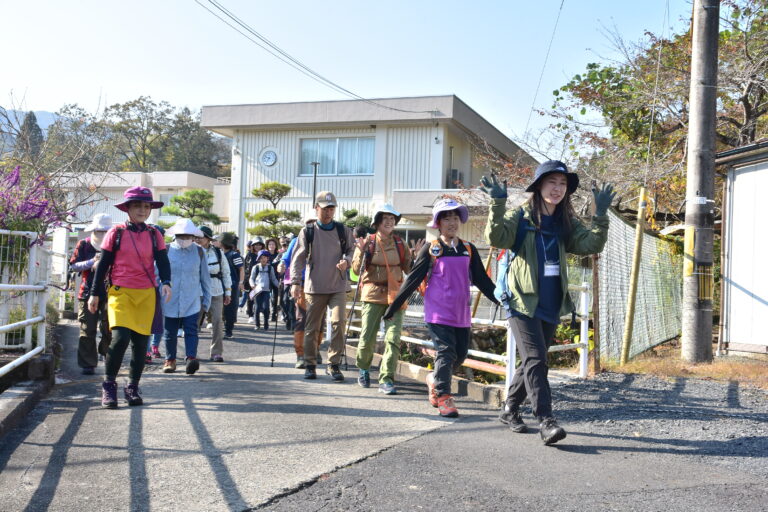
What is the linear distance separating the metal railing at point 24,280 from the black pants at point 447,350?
3695 millimetres

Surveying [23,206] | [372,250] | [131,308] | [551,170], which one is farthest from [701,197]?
[23,206]

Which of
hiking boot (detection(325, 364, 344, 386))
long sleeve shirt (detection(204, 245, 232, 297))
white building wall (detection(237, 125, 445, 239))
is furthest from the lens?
white building wall (detection(237, 125, 445, 239))

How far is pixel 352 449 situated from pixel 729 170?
26.5 feet

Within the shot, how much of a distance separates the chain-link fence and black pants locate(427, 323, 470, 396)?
2468mm

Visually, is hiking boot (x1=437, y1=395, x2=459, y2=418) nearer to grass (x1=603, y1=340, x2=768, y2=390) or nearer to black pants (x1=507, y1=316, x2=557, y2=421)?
black pants (x1=507, y1=316, x2=557, y2=421)

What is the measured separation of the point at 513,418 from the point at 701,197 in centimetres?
478

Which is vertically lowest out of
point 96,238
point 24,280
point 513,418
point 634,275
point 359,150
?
point 513,418

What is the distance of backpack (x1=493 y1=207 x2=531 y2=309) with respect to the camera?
5.04 meters

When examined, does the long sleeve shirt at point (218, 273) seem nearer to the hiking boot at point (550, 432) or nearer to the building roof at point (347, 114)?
the hiking boot at point (550, 432)

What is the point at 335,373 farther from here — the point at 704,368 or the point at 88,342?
the point at 704,368

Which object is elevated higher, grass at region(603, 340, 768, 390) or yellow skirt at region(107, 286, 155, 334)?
yellow skirt at region(107, 286, 155, 334)

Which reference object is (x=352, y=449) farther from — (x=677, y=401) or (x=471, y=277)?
(x=677, y=401)

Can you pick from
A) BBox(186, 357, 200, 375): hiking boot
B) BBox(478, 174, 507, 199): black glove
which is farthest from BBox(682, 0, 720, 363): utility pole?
BBox(186, 357, 200, 375): hiking boot

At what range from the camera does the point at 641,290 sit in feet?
32.0
